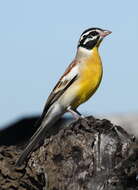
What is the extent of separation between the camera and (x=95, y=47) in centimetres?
1270

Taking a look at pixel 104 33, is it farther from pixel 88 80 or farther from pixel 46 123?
pixel 46 123

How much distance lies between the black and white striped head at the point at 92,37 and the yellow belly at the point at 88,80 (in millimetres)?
583

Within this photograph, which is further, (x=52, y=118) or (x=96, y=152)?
(x=52, y=118)

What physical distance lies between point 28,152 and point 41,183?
0.46m

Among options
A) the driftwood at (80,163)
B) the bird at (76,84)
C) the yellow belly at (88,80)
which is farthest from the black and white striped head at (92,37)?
the driftwood at (80,163)

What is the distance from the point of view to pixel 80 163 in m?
7.61

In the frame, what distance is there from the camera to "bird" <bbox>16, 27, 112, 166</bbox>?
453 inches

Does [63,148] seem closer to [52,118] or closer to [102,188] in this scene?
[102,188]

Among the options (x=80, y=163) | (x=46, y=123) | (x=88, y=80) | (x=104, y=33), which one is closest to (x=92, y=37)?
(x=104, y=33)

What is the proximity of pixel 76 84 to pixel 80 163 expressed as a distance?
429 centimetres

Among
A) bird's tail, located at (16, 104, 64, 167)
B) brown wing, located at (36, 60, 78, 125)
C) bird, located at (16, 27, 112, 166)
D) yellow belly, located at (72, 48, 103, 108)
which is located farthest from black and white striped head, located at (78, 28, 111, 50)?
bird's tail, located at (16, 104, 64, 167)

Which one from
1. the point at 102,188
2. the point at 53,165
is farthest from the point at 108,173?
the point at 53,165

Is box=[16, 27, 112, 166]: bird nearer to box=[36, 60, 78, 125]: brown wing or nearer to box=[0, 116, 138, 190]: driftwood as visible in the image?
Result: box=[36, 60, 78, 125]: brown wing

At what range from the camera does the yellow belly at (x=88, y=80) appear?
11.5 meters
